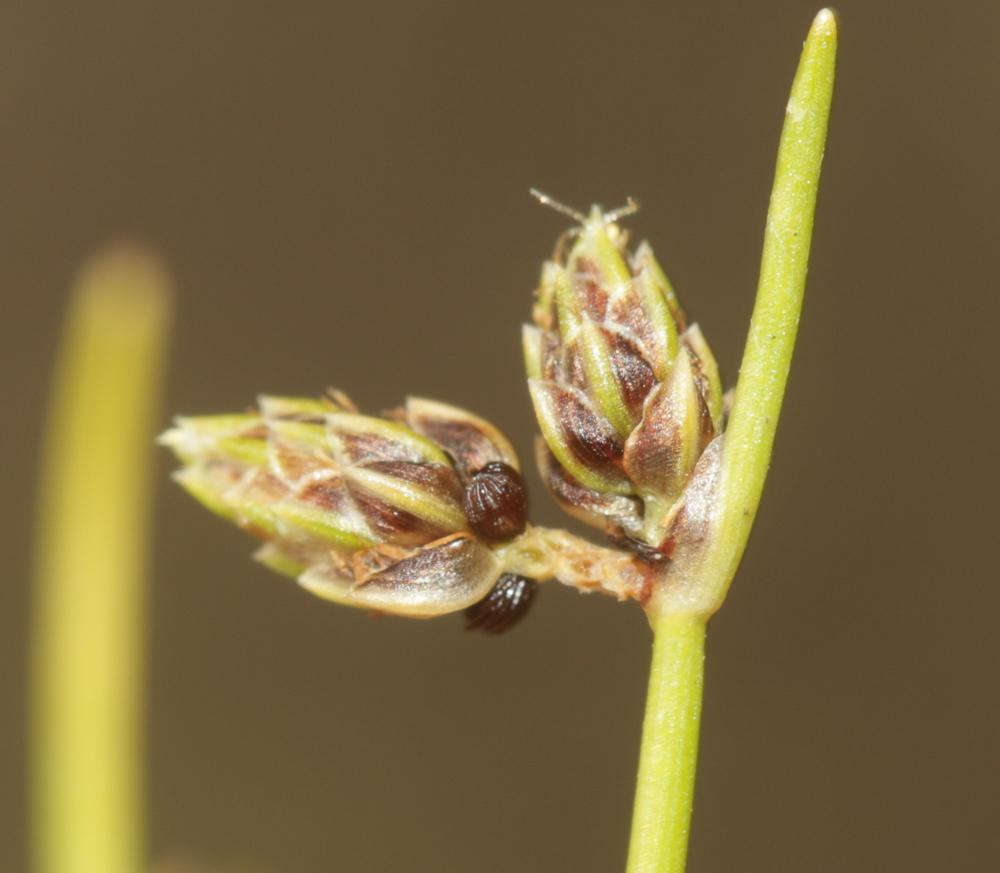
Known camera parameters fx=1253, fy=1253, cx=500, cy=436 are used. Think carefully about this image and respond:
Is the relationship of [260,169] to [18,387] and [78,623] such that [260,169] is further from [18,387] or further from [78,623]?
[78,623]

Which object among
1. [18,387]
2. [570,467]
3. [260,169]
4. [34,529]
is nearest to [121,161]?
[260,169]

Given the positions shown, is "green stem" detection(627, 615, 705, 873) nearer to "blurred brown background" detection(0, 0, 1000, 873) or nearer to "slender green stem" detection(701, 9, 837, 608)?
"slender green stem" detection(701, 9, 837, 608)

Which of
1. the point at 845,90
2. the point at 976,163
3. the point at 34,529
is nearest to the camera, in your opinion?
the point at 34,529

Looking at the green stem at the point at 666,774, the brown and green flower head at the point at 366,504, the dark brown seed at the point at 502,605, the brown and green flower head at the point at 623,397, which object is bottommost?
the green stem at the point at 666,774

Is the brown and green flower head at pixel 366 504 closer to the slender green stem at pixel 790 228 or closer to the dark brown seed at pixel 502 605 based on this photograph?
the dark brown seed at pixel 502 605

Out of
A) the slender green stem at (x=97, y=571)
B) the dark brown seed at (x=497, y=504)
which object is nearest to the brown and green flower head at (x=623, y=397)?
the dark brown seed at (x=497, y=504)

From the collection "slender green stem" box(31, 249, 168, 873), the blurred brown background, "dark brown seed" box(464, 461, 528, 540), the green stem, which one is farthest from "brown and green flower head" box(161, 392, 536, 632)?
the blurred brown background
